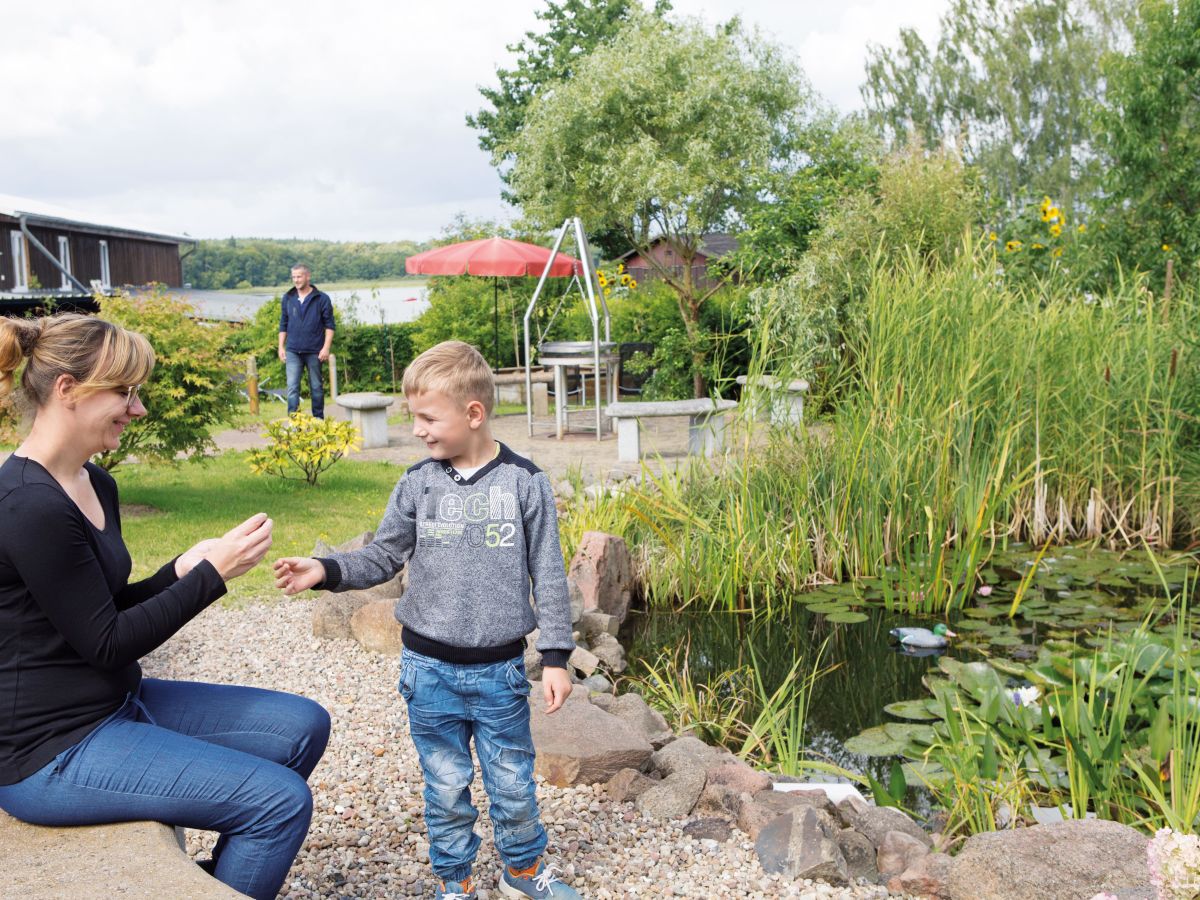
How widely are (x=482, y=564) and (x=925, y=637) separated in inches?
127

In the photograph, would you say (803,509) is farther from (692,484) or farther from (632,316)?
(632,316)

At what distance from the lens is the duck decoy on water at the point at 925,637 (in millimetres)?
5016

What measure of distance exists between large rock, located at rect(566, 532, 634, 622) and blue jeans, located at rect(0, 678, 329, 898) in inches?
127

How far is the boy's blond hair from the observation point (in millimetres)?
2398

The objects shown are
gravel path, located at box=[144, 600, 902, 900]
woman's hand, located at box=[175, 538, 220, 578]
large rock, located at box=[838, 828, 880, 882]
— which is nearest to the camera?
woman's hand, located at box=[175, 538, 220, 578]

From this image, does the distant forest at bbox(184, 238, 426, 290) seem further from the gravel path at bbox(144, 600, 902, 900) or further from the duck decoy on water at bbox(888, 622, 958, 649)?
the gravel path at bbox(144, 600, 902, 900)

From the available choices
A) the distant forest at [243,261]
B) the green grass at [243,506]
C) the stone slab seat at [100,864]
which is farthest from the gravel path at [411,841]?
the distant forest at [243,261]

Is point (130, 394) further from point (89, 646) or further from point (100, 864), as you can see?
point (100, 864)

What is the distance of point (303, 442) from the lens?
8.00 meters

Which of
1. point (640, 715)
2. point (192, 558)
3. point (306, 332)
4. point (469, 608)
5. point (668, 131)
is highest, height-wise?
point (668, 131)

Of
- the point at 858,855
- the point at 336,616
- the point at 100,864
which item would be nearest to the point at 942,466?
the point at 336,616

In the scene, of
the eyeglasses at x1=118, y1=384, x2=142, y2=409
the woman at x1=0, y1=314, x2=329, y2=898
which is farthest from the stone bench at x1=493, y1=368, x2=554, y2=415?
the woman at x1=0, y1=314, x2=329, y2=898

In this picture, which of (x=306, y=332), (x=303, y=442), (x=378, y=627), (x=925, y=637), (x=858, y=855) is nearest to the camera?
(x=858, y=855)

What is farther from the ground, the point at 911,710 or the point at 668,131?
the point at 668,131
